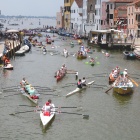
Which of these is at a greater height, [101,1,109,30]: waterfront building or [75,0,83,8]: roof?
[75,0,83,8]: roof

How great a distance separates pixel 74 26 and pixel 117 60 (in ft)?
227

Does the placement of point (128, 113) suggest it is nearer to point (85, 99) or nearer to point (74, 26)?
point (85, 99)

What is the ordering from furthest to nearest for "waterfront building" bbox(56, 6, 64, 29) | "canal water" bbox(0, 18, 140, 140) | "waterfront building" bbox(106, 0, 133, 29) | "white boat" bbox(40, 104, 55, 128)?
"waterfront building" bbox(56, 6, 64, 29) < "waterfront building" bbox(106, 0, 133, 29) < "white boat" bbox(40, 104, 55, 128) < "canal water" bbox(0, 18, 140, 140)

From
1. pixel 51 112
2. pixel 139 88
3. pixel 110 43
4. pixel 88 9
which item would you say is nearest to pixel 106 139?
pixel 51 112

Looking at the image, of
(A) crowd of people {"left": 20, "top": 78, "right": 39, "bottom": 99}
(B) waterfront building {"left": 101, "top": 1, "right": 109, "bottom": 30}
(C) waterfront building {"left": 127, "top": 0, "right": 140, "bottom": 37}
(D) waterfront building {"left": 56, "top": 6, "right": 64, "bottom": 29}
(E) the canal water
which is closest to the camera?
(E) the canal water

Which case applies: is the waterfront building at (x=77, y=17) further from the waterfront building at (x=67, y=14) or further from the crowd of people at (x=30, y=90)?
the crowd of people at (x=30, y=90)

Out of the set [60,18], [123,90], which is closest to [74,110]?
[123,90]

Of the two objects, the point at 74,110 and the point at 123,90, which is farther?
the point at 123,90

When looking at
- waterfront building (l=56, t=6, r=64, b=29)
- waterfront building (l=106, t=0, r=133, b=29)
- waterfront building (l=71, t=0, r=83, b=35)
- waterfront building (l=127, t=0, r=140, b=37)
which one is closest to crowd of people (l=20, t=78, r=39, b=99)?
waterfront building (l=127, t=0, r=140, b=37)

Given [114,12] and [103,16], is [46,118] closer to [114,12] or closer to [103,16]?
[114,12]

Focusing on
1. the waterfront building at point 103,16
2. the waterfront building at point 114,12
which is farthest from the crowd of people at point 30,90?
the waterfront building at point 103,16

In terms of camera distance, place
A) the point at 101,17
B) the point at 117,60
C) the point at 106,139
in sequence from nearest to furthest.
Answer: the point at 106,139
the point at 117,60
the point at 101,17

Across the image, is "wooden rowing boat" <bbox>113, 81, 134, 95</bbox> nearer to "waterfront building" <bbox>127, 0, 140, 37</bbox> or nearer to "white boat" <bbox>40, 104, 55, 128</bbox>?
"white boat" <bbox>40, 104, 55, 128</bbox>

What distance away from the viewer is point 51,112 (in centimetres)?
3005
